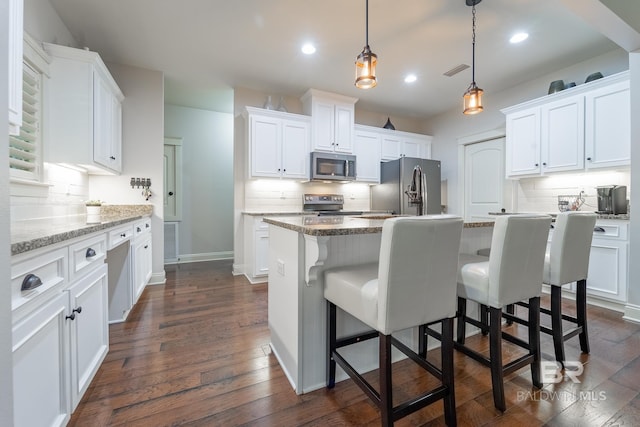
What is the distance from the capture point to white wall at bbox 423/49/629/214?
3.13 m

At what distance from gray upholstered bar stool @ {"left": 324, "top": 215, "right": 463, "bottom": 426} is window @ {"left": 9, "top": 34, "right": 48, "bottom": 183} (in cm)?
242

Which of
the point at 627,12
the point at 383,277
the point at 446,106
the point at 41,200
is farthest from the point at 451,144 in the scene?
the point at 41,200

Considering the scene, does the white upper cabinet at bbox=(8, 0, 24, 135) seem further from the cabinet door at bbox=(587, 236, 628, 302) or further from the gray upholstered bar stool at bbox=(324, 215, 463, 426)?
the cabinet door at bbox=(587, 236, 628, 302)

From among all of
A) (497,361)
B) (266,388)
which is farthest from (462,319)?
(266,388)

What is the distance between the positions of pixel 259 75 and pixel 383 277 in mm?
3547

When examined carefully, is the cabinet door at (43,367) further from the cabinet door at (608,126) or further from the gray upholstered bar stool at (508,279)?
the cabinet door at (608,126)

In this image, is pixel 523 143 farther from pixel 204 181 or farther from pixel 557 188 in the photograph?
pixel 204 181

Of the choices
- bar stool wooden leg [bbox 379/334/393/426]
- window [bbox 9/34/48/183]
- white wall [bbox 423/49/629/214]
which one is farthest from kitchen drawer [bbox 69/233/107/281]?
white wall [bbox 423/49/629/214]

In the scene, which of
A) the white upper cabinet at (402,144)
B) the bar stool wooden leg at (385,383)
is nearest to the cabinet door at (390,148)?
the white upper cabinet at (402,144)

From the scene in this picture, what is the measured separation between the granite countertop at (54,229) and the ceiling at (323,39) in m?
1.81

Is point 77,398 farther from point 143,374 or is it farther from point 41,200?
point 41,200

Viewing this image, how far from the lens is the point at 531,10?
242 centimetres

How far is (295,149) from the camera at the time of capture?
4078 mm

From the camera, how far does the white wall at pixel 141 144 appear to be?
333cm
